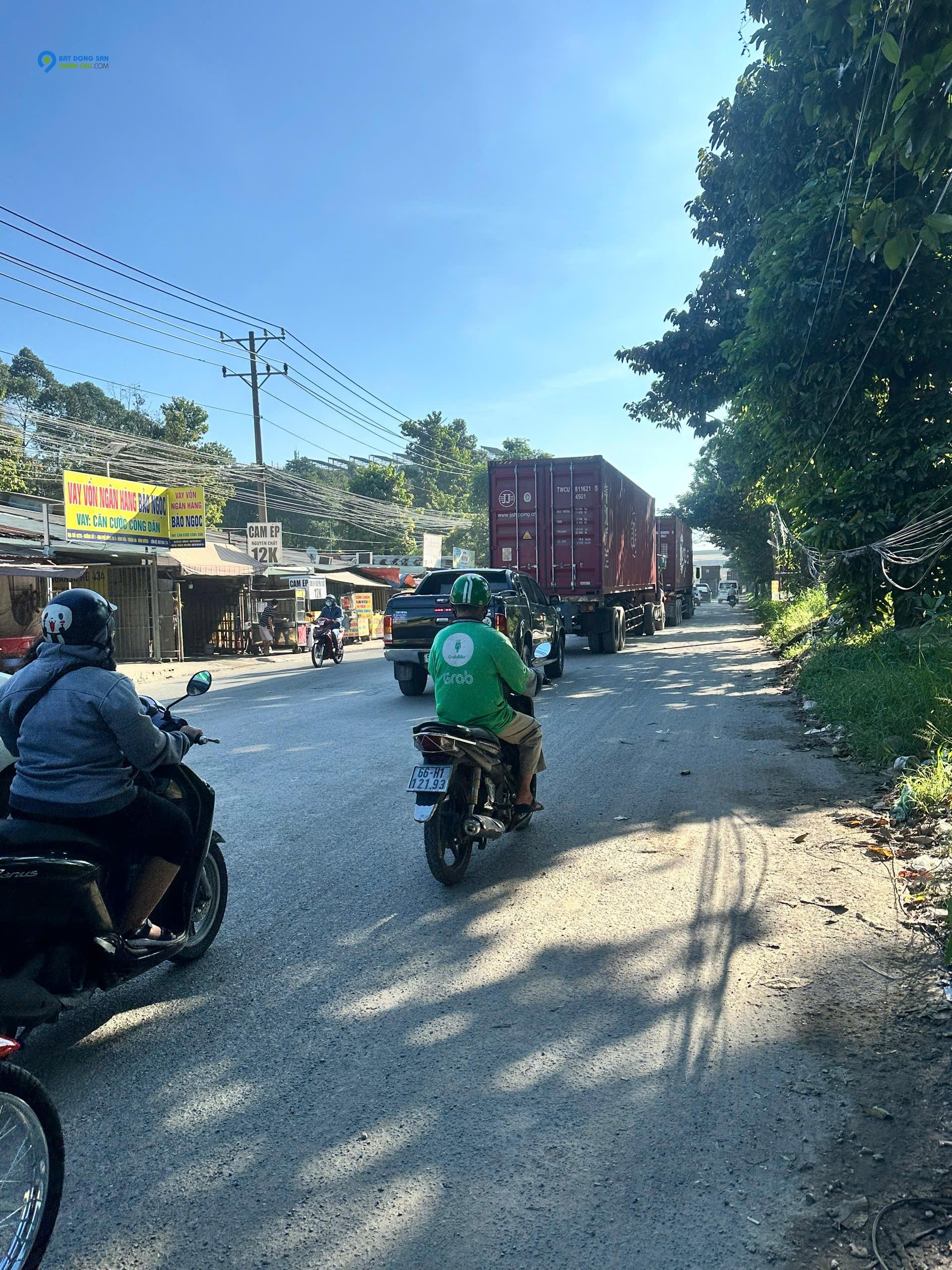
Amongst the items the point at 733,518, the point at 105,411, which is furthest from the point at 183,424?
the point at 733,518

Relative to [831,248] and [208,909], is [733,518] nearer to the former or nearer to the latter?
[831,248]

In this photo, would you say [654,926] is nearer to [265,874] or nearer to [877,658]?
[265,874]

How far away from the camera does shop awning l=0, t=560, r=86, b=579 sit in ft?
58.6

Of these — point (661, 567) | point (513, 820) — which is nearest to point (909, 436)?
point (513, 820)

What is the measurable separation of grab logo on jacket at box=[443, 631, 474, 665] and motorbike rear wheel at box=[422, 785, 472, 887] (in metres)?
0.79

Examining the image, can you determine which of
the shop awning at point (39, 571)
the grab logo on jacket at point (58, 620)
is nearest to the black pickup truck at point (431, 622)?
the grab logo on jacket at point (58, 620)

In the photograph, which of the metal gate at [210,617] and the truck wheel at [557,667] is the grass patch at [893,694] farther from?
the metal gate at [210,617]

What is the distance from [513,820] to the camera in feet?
18.9

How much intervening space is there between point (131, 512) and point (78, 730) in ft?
69.1

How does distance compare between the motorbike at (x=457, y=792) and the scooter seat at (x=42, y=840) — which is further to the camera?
the motorbike at (x=457, y=792)

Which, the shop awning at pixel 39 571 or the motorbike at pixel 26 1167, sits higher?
the shop awning at pixel 39 571

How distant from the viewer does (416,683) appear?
1319cm

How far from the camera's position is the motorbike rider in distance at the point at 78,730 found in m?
3.32

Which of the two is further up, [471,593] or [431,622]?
[471,593]
